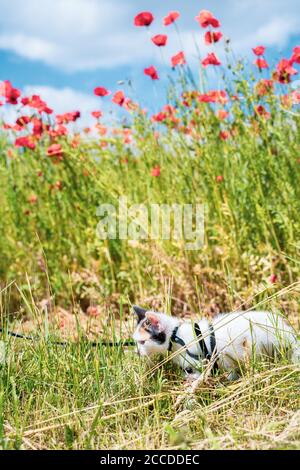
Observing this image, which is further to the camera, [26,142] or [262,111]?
[26,142]

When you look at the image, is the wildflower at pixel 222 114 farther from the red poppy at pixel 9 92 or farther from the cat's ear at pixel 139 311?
the cat's ear at pixel 139 311

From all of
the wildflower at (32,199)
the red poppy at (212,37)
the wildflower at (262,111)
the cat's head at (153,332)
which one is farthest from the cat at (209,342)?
the wildflower at (32,199)

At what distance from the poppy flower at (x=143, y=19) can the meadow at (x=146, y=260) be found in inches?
14.1

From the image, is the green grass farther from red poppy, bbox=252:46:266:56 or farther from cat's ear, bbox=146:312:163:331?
red poppy, bbox=252:46:266:56

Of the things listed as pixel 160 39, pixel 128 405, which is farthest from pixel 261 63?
pixel 128 405

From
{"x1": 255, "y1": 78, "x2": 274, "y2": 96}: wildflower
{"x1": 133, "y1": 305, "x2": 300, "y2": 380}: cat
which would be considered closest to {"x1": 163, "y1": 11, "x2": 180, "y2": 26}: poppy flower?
{"x1": 255, "y1": 78, "x2": 274, "y2": 96}: wildflower

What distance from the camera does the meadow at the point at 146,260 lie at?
2.14m

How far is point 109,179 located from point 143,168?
14.6 inches

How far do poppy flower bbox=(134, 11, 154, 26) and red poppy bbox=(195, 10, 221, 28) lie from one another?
12.6 inches

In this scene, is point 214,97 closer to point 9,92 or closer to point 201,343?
point 9,92

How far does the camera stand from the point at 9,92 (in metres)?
4.54

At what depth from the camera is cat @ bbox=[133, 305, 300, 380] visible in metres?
2.52

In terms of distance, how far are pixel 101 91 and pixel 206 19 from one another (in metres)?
0.99
